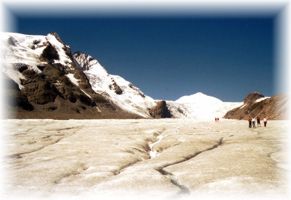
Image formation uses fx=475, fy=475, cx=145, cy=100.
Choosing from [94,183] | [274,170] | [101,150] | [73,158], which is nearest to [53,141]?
[101,150]

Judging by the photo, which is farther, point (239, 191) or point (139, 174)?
point (139, 174)

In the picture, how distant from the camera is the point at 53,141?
97.2m

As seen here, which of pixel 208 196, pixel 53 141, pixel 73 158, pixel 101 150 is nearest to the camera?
pixel 208 196

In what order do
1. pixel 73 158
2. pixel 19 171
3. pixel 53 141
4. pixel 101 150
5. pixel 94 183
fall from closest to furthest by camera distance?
pixel 94 183 → pixel 19 171 → pixel 73 158 → pixel 101 150 → pixel 53 141

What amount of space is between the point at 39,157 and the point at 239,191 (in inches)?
1444

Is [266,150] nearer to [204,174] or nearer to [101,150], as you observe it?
[204,174]

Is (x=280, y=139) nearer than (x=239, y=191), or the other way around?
(x=239, y=191)

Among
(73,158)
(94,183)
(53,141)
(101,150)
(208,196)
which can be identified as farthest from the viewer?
(53,141)

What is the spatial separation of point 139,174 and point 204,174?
25.9ft

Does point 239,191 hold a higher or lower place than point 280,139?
lower

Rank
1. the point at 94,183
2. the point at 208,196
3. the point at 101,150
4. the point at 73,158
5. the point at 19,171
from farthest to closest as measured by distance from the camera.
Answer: the point at 101,150
the point at 73,158
the point at 19,171
the point at 94,183
the point at 208,196

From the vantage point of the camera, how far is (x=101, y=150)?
80938 millimetres

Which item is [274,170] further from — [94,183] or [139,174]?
[94,183]

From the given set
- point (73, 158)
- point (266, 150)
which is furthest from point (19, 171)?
point (266, 150)
